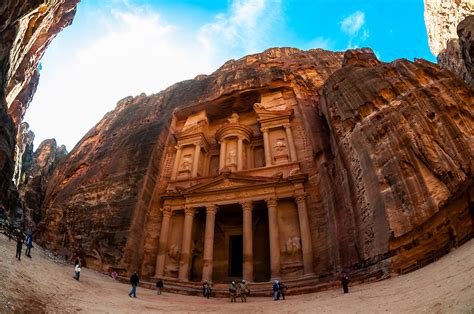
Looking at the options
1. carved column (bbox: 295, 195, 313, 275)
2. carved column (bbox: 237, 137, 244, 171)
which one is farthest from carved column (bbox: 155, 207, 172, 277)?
carved column (bbox: 295, 195, 313, 275)

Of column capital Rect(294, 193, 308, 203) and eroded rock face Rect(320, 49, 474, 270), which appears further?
column capital Rect(294, 193, 308, 203)

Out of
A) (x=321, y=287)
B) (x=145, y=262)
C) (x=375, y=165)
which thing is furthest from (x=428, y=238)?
(x=145, y=262)

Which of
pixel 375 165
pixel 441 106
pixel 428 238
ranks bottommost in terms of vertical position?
pixel 428 238

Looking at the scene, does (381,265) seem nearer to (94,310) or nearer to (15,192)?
(94,310)

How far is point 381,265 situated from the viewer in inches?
421

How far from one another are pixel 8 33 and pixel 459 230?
893 inches

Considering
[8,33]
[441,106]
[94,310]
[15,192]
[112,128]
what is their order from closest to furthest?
1. [94,310]
2. [441,106]
3. [8,33]
4. [15,192]
5. [112,128]

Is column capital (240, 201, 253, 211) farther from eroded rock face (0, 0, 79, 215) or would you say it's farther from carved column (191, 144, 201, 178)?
eroded rock face (0, 0, 79, 215)

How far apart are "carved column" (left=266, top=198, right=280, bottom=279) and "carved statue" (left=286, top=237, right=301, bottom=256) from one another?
59cm

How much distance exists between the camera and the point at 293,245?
1730 centimetres

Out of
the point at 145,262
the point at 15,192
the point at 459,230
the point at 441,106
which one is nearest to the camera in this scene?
the point at 459,230

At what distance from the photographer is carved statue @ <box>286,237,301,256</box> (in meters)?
17.1

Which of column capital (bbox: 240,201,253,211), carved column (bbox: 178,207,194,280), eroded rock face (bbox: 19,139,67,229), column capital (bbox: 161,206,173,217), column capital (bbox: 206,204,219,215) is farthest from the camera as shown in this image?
eroded rock face (bbox: 19,139,67,229)

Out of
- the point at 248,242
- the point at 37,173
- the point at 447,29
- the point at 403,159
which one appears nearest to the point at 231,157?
the point at 248,242
